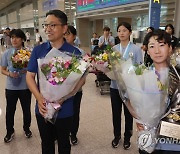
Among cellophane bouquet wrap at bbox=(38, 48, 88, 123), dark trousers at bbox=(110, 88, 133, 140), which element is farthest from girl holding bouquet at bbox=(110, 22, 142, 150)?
cellophane bouquet wrap at bbox=(38, 48, 88, 123)

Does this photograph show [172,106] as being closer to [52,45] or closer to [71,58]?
[71,58]

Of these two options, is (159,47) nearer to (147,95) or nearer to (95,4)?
(147,95)

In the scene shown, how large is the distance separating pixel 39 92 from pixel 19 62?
82cm

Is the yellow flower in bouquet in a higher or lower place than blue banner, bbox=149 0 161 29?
lower

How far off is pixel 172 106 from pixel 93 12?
9547 mm

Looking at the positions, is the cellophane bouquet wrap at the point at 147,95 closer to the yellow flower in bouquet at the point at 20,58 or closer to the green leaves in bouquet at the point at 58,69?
the green leaves in bouquet at the point at 58,69

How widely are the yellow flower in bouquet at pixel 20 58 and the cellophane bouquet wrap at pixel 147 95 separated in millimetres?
1257

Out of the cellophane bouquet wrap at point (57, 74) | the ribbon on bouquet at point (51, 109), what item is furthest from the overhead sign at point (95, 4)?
the ribbon on bouquet at point (51, 109)

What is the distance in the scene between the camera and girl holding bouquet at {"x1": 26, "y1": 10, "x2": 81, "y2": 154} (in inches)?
55.9

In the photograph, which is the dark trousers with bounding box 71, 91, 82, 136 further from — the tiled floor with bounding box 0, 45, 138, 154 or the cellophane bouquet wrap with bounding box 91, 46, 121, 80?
the cellophane bouquet wrap with bounding box 91, 46, 121, 80

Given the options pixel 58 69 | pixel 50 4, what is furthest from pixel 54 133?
pixel 50 4

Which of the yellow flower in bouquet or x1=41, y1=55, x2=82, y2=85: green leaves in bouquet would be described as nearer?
x1=41, y1=55, x2=82, y2=85: green leaves in bouquet

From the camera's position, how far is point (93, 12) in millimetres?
10008

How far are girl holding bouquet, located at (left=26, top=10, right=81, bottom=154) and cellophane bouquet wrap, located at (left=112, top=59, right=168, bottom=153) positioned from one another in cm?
47
